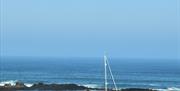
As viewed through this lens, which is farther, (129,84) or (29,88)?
(129,84)

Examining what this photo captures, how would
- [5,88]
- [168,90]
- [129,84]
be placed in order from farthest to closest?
[129,84]
[168,90]
[5,88]

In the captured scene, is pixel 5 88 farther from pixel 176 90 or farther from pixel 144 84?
pixel 144 84

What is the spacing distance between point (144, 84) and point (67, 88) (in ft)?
66.2

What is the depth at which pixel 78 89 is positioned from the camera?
7519 cm

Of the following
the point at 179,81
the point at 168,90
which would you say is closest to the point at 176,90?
the point at 168,90

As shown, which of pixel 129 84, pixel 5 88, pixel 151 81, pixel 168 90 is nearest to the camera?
pixel 5 88

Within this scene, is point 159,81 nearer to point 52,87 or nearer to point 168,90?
point 168,90

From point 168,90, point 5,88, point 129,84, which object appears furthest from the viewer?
point 129,84

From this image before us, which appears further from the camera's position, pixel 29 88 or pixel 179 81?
pixel 179 81

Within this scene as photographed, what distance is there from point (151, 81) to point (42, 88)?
29268mm

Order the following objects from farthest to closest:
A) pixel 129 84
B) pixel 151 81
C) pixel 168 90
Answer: pixel 151 81 → pixel 129 84 → pixel 168 90

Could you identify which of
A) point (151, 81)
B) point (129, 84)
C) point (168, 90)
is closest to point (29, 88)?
point (168, 90)

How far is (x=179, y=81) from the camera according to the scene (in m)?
103

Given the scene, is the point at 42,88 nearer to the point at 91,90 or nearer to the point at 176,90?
the point at 91,90
